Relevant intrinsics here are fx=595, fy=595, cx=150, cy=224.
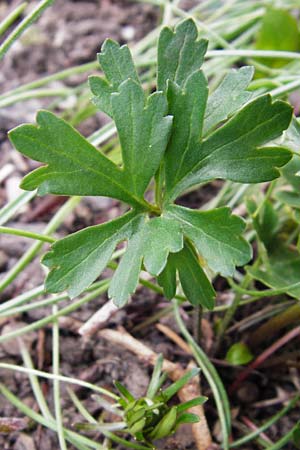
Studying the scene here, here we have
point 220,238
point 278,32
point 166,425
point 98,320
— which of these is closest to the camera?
point 220,238

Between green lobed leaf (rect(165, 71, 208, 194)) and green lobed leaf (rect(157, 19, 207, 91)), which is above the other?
green lobed leaf (rect(157, 19, 207, 91))

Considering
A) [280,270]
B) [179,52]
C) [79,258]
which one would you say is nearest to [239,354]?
[280,270]

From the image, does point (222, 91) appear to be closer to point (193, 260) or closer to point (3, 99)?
point (193, 260)

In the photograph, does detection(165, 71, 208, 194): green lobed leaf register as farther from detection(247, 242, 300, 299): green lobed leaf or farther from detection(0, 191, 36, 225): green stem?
detection(0, 191, 36, 225): green stem

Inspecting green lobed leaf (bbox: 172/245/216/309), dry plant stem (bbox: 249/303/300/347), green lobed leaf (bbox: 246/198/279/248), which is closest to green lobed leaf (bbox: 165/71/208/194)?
green lobed leaf (bbox: 172/245/216/309)

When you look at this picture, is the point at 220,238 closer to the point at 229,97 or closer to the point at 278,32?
the point at 229,97

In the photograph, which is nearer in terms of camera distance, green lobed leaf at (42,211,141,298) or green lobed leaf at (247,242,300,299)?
green lobed leaf at (42,211,141,298)

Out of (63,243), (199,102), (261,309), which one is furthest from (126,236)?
(261,309)
